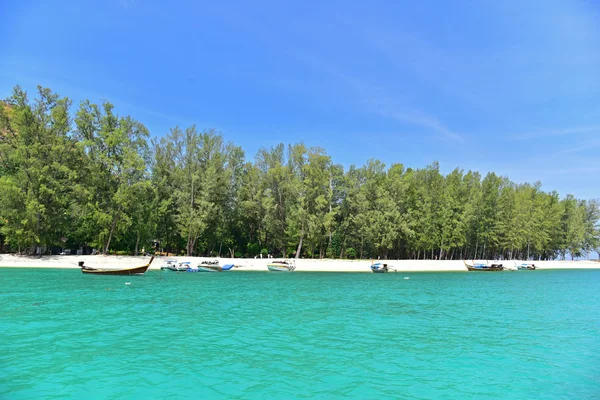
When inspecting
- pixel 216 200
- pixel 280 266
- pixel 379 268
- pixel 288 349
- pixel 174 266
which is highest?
pixel 216 200

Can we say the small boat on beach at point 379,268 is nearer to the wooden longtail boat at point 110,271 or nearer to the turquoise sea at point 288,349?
the turquoise sea at point 288,349

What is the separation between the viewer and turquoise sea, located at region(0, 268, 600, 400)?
1037cm

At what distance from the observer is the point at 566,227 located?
103500 mm

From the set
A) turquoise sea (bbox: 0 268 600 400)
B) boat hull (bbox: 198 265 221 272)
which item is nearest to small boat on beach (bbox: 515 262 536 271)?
turquoise sea (bbox: 0 268 600 400)

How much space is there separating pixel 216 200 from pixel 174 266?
16.5m

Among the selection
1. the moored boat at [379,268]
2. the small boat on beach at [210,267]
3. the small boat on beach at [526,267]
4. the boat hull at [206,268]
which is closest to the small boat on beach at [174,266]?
the boat hull at [206,268]

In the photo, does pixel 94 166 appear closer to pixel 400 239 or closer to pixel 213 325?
pixel 213 325

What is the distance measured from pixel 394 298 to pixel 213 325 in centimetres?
1640

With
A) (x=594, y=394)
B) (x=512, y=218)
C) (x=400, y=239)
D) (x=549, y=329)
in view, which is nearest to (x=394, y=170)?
(x=400, y=239)

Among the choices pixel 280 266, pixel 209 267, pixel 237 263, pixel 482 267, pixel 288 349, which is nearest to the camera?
pixel 288 349

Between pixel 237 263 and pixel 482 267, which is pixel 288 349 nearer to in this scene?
pixel 237 263

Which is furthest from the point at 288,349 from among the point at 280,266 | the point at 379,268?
the point at 379,268

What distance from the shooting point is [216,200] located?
66062 millimetres

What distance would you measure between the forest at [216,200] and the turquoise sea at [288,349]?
3187cm
